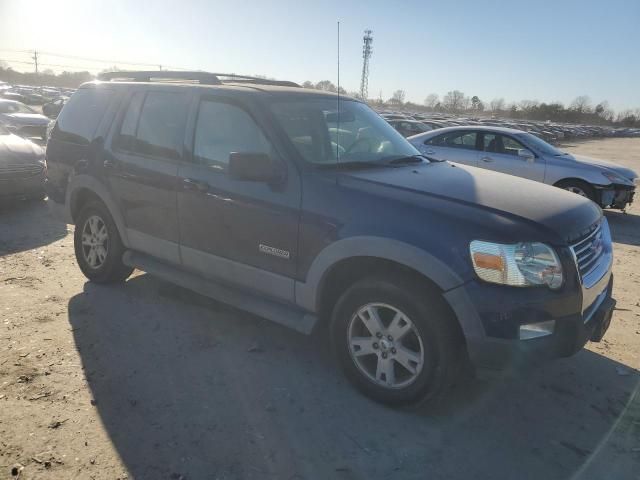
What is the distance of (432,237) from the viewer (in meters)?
2.73

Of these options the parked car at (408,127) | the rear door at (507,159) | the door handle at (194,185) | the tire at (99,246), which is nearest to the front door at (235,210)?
the door handle at (194,185)

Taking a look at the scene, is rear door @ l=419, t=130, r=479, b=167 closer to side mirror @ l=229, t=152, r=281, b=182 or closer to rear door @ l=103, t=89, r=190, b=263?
rear door @ l=103, t=89, r=190, b=263

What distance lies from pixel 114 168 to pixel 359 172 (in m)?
2.36

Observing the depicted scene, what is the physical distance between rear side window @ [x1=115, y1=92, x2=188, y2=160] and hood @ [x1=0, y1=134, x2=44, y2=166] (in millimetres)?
4132

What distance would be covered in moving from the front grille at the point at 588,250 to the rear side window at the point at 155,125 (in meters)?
2.91

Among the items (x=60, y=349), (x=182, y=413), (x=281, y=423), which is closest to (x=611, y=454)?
(x=281, y=423)

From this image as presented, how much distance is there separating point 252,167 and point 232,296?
106cm

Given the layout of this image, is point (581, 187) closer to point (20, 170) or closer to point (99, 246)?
point (99, 246)

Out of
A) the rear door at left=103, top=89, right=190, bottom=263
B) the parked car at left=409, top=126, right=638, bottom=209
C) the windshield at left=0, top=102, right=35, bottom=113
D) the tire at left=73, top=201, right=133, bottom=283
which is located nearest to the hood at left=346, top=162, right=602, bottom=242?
the rear door at left=103, top=89, right=190, bottom=263

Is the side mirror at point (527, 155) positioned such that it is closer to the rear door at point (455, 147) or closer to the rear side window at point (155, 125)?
the rear door at point (455, 147)

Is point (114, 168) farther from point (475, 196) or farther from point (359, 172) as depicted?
point (475, 196)

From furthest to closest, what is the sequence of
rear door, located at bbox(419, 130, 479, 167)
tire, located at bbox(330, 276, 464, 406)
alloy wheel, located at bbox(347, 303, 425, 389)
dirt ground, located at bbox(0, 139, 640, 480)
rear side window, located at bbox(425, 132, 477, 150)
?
rear side window, located at bbox(425, 132, 477, 150), rear door, located at bbox(419, 130, 479, 167), alloy wheel, located at bbox(347, 303, 425, 389), tire, located at bbox(330, 276, 464, 406), dirt ground, located at bbox(0, 139, 640, 480)

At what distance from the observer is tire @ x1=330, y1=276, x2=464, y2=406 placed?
2793 mm

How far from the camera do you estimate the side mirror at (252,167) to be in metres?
3.13
